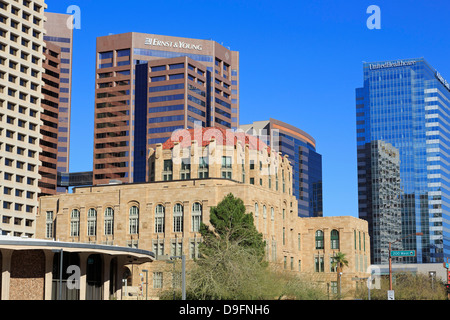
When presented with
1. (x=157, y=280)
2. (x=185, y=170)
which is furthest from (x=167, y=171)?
(x=157, y=280)

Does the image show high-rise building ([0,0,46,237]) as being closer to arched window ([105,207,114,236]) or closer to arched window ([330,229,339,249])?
arched window ([105,207,114,236])

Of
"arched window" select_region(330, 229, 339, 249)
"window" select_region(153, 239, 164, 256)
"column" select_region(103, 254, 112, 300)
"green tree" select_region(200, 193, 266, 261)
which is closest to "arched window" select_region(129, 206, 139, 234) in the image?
"window" select_region(153, 239, 164, 256)

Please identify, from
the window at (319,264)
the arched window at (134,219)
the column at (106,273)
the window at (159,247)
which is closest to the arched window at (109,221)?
the arched window at (134,219)

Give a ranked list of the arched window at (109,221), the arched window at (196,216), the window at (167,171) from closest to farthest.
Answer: the arched window at (196,216), the arched window at (109,221), the window at (167,171)

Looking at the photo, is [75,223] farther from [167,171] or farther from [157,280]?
[157,280]

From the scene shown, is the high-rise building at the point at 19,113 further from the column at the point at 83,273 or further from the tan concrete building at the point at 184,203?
the column at the point at 83,273

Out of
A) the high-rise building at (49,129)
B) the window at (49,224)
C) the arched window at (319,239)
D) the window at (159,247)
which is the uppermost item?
the high-rise building at (49,129)

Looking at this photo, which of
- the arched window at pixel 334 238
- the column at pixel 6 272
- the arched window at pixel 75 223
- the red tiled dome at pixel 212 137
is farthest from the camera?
the arched window at pixel 334 238

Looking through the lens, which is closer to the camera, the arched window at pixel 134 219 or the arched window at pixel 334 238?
the arched window at pixel 134 219

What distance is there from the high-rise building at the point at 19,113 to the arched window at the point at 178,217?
35.5 meters

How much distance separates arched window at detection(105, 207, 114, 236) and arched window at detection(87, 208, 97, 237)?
221 centimetres

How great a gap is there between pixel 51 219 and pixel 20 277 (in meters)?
51.0

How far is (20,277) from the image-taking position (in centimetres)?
6712

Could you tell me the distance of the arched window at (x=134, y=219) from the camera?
109188mm
